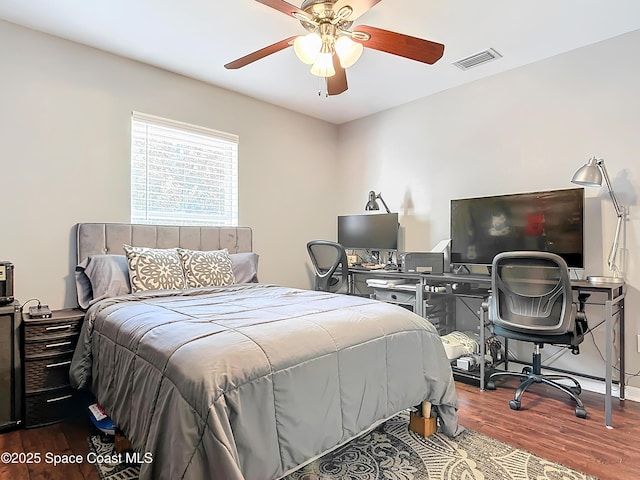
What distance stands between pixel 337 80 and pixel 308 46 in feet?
1.34

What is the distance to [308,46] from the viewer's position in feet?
6.82

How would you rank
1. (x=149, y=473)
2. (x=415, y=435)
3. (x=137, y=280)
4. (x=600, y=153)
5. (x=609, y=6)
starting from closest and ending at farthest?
(x=149, y=473) → (x=415, y=435) → (x=609, y=6) → (x=137, y=280) → (x=600, y=153)

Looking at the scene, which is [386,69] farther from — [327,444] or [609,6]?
[327,444]

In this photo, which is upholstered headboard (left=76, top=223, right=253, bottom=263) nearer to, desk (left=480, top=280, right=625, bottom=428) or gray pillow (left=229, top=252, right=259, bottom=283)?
gray pillow (left=229, top=252, right=259, bottom=283)

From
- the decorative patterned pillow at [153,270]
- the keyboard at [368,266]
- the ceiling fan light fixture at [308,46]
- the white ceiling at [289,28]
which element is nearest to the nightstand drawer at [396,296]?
the keyboard at [368,266]

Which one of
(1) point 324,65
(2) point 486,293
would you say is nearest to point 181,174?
(1) point 324,65

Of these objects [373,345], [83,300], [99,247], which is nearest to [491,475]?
[373,345]

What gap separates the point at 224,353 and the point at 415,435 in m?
1.35

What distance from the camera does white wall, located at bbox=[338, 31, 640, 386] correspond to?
2.81 meters

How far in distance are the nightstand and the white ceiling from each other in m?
2.03

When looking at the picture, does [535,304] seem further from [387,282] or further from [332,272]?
[332,272]

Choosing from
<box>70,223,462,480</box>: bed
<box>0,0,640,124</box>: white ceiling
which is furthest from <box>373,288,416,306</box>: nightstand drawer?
<box>0,0,640,124</box>: white ceiling

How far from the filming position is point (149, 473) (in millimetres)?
1333

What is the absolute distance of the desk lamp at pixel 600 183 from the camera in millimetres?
2643
